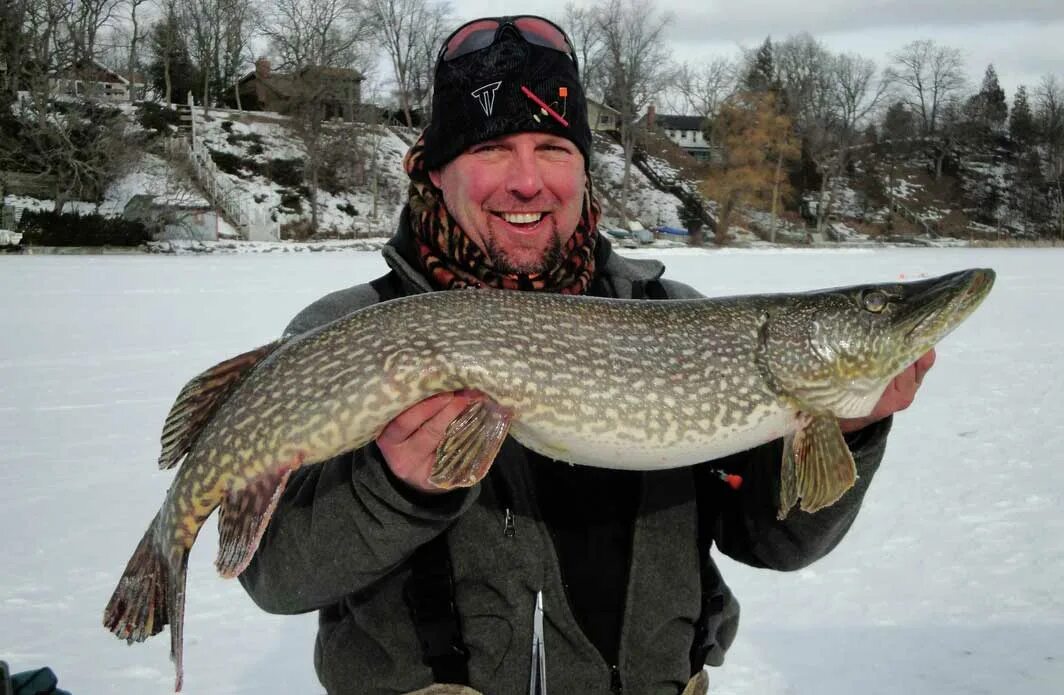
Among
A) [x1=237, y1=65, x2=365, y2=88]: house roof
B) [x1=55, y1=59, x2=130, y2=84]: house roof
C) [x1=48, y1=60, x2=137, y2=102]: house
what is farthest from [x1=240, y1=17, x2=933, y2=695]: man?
[x1=237, y1=65, x2=365, y2=88]: house roof

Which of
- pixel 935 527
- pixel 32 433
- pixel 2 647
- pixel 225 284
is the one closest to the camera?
pixel 2 647

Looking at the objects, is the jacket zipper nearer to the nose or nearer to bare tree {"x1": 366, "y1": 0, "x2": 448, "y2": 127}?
the nose

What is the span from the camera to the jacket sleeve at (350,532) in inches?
66.3

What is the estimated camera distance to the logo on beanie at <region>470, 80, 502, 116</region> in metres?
2.25

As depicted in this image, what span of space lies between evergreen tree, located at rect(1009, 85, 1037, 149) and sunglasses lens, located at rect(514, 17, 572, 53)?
176 feet

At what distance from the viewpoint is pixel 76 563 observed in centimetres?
338

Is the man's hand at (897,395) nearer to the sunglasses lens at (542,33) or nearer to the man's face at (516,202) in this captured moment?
the man's face at (516,202)

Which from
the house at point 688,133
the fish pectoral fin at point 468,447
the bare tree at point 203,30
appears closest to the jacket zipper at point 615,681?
the fish pectoral fin at point 468,447

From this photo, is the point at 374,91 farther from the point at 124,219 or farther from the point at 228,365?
the point at 228,365

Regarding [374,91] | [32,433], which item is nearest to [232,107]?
[374,91]

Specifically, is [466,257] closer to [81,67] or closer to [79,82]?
[79,82]

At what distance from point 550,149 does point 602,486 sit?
914mm

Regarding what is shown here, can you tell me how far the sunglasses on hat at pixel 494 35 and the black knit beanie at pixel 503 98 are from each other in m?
0.02

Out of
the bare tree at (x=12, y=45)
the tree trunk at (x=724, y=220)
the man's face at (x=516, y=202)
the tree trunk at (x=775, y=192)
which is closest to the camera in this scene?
the man's face at (x=516, y=202)
